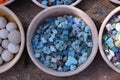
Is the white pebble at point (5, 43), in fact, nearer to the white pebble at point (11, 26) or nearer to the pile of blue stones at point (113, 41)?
the white pebble at point (11, 26)

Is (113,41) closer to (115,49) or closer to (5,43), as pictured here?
(115,49)

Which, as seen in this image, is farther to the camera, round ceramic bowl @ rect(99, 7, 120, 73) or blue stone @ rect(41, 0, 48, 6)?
blue stone @ rect(41, 0, 48, 6)

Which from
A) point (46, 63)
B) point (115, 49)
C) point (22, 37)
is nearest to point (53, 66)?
point (46, 63)

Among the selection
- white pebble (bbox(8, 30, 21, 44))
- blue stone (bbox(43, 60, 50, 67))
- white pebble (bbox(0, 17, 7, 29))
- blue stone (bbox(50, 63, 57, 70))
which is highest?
white pebble (bbox(0, 17, 7, 29))

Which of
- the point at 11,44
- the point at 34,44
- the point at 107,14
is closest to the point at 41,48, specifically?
the point at 34,44

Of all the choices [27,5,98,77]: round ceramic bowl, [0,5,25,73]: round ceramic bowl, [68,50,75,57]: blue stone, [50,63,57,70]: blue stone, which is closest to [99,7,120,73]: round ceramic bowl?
[27,5,98,77]: round ceramic bowl

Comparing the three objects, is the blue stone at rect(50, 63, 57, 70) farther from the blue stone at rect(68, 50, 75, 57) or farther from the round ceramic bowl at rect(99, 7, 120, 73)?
the round ceramic bowl at rect(99, 7, 120, 73)

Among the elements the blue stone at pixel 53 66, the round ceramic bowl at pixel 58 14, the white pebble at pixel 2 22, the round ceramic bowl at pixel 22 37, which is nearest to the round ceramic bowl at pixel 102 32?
the round ceramic bowl at pixel 58 14

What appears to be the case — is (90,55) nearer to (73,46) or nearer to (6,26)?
(73,46)
